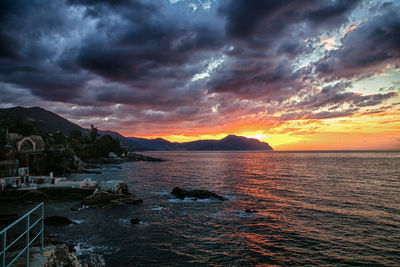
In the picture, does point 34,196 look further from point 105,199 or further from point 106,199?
point 106,199

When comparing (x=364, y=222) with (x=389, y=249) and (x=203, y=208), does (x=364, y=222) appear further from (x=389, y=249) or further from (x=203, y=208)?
(x=203, y=208)

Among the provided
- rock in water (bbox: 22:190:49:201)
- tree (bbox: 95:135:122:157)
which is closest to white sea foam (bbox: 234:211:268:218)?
rock in water (bbox: 22:190:49:201)

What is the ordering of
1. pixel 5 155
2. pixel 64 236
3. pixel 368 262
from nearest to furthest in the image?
1. pixel 368 262
2. pixel 64 236
3. pixel 5 155

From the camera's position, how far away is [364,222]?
69.4ft

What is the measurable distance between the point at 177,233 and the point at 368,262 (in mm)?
13573

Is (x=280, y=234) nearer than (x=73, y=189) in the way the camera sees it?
Answer: Yes

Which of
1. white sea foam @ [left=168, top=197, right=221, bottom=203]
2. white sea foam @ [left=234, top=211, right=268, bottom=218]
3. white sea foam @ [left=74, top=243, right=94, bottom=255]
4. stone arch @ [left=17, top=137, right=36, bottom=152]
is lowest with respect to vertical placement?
white sea foam @ [left=168, top=197, right=221, bottom=203]

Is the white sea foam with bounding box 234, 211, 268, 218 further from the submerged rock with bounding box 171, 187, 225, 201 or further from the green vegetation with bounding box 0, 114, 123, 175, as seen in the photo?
the green vegetation with bounding box 0, 114, 123, 175

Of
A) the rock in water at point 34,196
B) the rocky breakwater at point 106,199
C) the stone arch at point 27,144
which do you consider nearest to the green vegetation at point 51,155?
the stone arch at point 27,144

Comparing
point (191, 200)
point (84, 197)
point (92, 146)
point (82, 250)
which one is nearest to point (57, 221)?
point (82, 250)

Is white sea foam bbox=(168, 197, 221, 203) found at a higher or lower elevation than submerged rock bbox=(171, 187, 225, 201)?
lower

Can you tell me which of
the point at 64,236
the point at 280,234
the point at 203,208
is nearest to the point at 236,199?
the point at 203,208

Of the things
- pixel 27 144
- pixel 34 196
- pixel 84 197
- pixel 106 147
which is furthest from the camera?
pixel 106 147

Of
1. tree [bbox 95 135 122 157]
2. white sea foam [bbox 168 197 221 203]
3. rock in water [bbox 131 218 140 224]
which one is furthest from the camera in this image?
tree [bbox 95 135 122 157]
